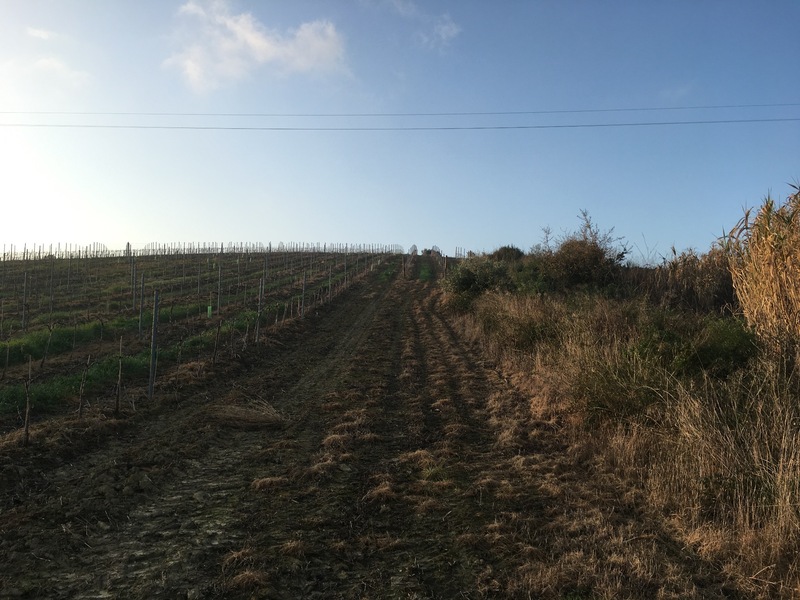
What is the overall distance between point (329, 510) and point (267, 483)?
0.90 m

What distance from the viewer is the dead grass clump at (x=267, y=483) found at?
5227mm

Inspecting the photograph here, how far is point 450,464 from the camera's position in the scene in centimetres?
596

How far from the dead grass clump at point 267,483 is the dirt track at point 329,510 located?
0.7 inches

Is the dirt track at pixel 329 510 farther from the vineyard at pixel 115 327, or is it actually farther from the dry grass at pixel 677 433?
the vineyard at pixel 115 327

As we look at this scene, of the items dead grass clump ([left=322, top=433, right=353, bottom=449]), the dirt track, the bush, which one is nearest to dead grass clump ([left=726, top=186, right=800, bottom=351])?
the dirt track

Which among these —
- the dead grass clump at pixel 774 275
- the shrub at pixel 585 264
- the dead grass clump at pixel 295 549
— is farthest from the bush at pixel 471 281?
the dead grass clump at pixel 295 549

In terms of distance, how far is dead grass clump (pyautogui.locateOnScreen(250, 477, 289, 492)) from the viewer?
5.23m

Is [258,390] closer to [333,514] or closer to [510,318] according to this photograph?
[333,514]

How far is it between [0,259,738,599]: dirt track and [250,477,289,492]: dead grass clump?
2 cm

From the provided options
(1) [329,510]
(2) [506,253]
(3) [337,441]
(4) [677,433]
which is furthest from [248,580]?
(2) [506,253]

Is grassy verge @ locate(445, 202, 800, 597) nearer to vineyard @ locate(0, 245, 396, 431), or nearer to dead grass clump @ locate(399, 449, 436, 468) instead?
dead grass clump @ locate(399, 449, 436, 468)

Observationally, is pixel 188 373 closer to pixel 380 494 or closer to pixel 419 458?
pixel 419 458

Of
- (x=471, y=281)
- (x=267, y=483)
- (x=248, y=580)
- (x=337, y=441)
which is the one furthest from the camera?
(x=471, y=281)

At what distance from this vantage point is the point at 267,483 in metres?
5.27
